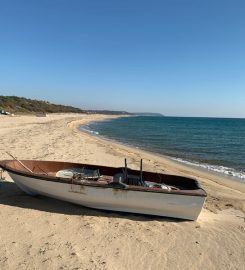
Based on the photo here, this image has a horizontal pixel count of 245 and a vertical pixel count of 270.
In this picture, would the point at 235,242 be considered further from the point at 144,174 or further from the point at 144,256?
the point at 144,174

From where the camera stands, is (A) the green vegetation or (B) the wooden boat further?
(A) the green vegetation

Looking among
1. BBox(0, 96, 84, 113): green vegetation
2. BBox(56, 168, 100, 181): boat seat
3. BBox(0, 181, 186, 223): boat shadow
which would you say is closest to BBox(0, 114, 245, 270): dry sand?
BBox(0, 181, 186, 223): boat shadow

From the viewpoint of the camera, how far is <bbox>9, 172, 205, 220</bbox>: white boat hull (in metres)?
7.79

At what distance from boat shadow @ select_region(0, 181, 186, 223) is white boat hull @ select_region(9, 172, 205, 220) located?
121mm

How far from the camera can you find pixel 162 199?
25.7ft

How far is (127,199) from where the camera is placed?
7.94 metres

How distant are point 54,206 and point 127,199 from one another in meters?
1.94

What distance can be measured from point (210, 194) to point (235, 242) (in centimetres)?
393

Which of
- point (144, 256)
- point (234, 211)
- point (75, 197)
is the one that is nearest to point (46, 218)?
point (75, 197)

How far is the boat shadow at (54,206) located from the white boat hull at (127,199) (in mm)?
121

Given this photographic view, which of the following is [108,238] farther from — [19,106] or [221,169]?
[19,106]

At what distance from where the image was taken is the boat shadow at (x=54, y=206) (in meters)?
8.01

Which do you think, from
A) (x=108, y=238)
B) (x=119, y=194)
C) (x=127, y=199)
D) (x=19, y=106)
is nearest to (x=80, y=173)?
(x=119, y=194)

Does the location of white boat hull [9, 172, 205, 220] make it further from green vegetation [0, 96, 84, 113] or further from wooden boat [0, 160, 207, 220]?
green vegetation [0, 96, 84, 113]
